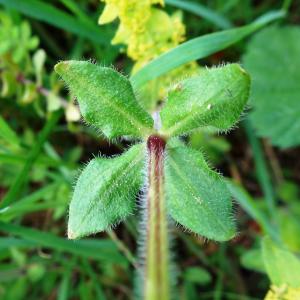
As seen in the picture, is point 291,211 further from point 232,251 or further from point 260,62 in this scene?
point 260,62

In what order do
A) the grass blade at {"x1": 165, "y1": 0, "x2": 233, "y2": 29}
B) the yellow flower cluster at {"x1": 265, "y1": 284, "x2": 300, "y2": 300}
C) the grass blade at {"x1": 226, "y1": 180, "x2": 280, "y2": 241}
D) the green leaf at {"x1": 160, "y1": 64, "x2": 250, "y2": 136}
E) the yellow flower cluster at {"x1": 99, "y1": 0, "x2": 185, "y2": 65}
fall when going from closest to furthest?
1. the green leaf at {"x1": 160, "y1": 64, "x2": 250, "y2": 136}
2. the yellow flower cluster at {"x1": 265, "y1": 284, "x2": 300, "y2": 300}
3. the yellow flower cluster at {"x1": 99, "y1": 0, "x2": 185, "y2": 65}
4. the grass blade at {"x1": 226, "y1": 180, "x2": 280, "y2": 241}
5. the grass blade at {"x1": 165, "y1": 0, "x2": 233, "y2": 29}

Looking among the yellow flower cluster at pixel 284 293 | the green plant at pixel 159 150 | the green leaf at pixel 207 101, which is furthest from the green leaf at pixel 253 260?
the green leaf at pixel 207 101

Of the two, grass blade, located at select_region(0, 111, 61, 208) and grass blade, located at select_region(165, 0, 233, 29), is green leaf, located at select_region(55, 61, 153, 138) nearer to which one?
grass blade, located at select_region(0, 111, 61, 208)

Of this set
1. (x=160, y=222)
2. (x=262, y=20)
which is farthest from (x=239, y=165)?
(x=160, y=222)

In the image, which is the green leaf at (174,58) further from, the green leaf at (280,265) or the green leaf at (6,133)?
the green leaf at (280,265)

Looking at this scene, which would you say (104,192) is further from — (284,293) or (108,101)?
(284,293)

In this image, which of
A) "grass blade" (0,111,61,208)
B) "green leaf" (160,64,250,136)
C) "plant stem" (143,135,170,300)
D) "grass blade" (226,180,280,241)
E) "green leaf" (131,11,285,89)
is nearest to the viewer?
"plant stem" (143,135,170,300)

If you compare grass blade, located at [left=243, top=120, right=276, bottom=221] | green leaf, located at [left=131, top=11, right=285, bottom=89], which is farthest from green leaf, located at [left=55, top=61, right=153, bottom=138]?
grass blade, located at [left=243, top=120, right=276, bottom=221]
